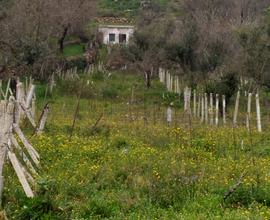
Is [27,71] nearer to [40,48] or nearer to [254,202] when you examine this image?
[40,48]

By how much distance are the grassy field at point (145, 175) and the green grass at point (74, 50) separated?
4005 centimetres

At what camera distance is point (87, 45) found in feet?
214

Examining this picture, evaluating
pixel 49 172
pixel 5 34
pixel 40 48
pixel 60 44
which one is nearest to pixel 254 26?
pixel 40 48

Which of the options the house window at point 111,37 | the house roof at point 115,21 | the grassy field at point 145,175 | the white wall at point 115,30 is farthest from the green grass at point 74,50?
the grassy field at point 145,175

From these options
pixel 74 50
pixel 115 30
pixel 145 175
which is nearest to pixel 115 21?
pixel 115 30

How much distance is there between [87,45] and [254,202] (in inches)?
2153

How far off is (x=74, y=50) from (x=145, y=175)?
52.2m

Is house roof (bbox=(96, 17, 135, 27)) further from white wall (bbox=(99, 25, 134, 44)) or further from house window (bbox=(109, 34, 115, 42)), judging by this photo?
house window (bbox=(109, 34, 115, 42))

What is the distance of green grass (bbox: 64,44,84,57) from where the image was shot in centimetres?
6059

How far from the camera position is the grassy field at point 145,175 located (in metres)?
11.1

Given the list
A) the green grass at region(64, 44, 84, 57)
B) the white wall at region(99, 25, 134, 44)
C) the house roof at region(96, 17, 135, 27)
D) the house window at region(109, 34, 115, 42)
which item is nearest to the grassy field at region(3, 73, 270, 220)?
Answer: the green grass at region(64, 44, 84, 57)

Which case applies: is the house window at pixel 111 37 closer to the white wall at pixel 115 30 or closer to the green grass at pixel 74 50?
the white wall at pixel 115 30

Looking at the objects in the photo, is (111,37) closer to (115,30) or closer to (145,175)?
(115,30)

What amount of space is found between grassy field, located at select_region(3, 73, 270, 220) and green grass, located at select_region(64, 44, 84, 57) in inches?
1577
